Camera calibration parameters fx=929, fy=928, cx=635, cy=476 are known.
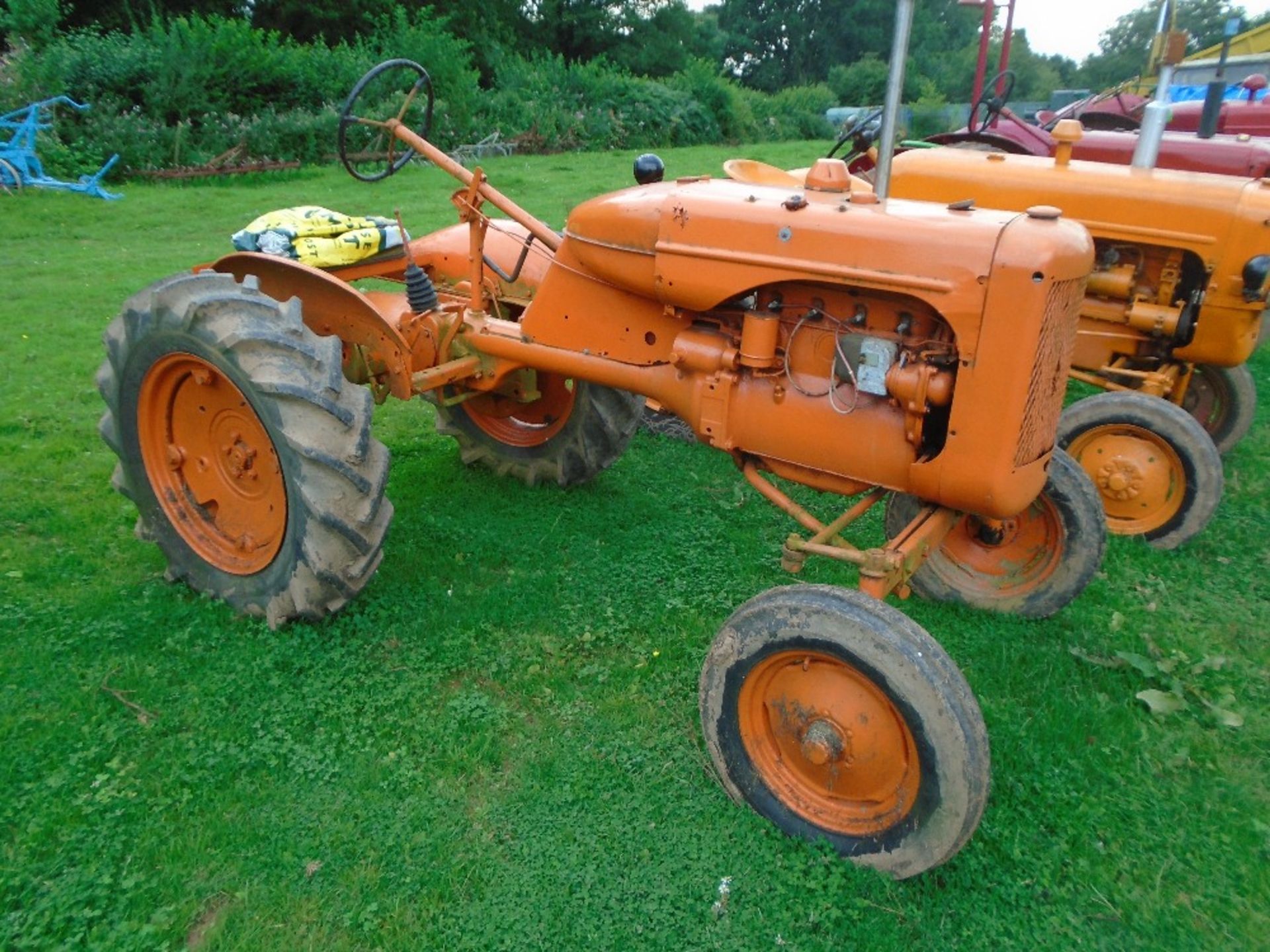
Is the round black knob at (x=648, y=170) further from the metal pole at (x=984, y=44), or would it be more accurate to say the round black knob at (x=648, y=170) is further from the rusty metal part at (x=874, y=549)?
the metal pole at (x=984, y=44)

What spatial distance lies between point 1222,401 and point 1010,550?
2427 millimetres

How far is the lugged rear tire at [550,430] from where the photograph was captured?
13.0 feet

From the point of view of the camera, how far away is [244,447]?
3150mm

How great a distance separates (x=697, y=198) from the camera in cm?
258

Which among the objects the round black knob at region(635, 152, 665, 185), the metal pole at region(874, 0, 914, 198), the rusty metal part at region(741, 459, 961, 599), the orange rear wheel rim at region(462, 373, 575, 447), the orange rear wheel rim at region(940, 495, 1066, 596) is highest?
the metal pole at region(874, 0, 914, 198)

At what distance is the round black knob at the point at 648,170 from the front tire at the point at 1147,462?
81.2 inches

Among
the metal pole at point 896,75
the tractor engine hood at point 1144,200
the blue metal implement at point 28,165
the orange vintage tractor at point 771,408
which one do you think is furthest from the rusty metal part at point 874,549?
the blue metal implement at point 28,165

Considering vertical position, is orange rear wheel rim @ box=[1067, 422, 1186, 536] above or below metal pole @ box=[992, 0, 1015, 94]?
below

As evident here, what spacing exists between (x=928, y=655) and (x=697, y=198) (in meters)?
1.36

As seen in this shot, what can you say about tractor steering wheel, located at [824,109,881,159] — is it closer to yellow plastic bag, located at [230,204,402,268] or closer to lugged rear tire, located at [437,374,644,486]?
lugged rear tire, located at [437,374,644,486]

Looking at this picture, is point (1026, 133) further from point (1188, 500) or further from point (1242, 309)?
point (1188, 500)

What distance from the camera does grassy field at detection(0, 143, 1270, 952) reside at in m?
2.20

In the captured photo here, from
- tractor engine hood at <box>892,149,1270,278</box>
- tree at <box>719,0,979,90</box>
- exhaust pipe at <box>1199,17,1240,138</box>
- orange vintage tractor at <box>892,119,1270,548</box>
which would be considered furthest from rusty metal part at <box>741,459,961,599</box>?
tree at <box>719,0,979,90</box>

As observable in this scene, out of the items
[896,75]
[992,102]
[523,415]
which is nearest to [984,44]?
[992,102]
